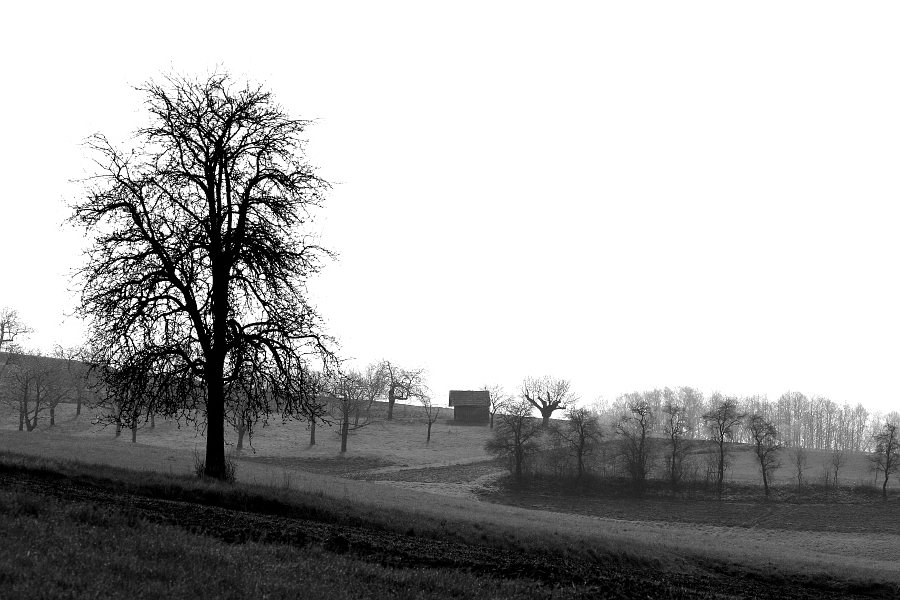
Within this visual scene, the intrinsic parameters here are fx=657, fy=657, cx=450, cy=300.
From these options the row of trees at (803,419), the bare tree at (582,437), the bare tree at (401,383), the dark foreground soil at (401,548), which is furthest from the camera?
the row of trees at (803,419)

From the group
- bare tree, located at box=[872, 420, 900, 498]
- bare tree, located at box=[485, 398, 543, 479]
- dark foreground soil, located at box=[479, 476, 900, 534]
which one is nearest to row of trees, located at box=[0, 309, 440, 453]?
bare tree, located at box=[485, 398, 543, 479]

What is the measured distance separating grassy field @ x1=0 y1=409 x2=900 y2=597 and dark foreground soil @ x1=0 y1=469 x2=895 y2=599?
1863mm

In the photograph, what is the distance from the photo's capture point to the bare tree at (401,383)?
12288 cm

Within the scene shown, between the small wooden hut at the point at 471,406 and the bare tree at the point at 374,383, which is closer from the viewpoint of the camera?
the bare tree at the point at 374,383

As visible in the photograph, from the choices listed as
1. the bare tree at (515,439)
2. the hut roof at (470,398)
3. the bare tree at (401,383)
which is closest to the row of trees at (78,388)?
the bare tree at (401,383)

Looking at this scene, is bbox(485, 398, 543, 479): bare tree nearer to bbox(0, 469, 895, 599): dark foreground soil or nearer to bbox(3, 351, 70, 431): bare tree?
bbox(3, 351, 70, 431): bare tree

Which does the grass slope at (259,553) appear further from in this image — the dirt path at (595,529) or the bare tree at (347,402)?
the bare tree at (347,402)

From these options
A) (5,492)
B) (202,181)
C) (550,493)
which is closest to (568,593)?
(5,492)

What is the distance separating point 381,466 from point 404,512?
57946 mm

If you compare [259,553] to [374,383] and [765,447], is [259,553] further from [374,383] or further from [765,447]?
[374,383]

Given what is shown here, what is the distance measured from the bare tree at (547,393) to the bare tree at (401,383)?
2165 centimetres

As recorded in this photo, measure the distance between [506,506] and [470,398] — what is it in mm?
79223

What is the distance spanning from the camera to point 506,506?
48188mm

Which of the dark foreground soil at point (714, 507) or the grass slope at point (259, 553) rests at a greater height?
the grass slope at point (259, 553)
